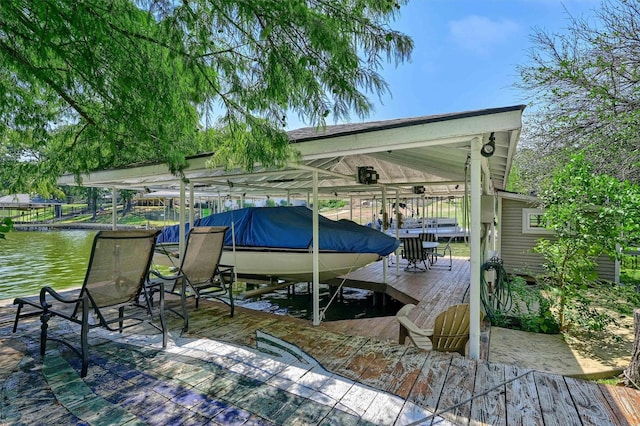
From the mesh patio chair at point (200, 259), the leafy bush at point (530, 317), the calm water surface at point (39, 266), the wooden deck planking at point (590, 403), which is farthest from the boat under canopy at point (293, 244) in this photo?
the calm water surface at point (39, 266)

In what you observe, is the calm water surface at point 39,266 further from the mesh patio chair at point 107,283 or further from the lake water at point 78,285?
the mesh patio chair at point 107,283

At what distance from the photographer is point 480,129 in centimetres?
297

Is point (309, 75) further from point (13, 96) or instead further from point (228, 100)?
point (13, 96)

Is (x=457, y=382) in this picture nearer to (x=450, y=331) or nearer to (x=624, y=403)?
(x=450, y=331)

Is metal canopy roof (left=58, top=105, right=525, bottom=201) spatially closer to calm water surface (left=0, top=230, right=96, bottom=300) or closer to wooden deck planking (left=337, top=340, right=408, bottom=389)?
wooden deck planking (left=337, top=340, right=408, bottom=389)

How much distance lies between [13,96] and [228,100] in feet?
9.23

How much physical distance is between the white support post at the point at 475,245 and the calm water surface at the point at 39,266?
8.85 meters

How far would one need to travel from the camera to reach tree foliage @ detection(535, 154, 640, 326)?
4.57 m

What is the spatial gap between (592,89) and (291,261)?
697 cm

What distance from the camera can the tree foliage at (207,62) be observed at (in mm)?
2570

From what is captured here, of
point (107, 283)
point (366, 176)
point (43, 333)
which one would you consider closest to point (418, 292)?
point (366, 176)

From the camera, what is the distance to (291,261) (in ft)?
19.7

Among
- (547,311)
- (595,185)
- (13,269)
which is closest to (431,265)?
(547,311)

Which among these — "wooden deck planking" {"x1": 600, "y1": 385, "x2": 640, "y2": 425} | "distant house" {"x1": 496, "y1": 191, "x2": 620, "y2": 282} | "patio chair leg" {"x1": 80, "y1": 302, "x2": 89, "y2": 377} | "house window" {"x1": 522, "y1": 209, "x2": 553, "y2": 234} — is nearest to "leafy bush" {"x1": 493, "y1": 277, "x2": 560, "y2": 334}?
"wooden deck planking" {"x1": 600, "y1": 385, "x2": 640, "y2": 425}
